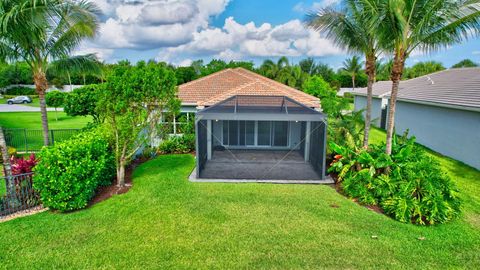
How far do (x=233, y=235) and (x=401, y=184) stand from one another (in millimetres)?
5620

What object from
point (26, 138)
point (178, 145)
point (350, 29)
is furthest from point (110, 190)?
point (26, 138)

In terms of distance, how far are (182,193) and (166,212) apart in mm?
1572

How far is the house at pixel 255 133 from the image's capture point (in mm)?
11688

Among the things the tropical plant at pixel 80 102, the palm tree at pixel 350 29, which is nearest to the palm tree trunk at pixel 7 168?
the tropical plant at pixel 80 102

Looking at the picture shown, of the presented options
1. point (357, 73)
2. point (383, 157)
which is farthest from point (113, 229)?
point (357, 73)

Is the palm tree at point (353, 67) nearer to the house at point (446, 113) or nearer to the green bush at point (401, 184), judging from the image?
the house at point (446, 113)

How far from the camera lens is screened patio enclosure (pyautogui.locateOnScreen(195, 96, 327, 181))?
37.7 ft

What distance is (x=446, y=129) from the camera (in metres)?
15.5

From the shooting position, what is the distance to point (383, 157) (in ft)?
32.0

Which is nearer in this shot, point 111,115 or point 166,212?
point 166,212

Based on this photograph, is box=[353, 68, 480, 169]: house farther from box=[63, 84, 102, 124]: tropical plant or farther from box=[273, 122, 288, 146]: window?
box=[63, 84, 102, 124]: tropical plant

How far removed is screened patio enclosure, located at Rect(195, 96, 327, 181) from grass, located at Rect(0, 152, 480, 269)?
2354mm

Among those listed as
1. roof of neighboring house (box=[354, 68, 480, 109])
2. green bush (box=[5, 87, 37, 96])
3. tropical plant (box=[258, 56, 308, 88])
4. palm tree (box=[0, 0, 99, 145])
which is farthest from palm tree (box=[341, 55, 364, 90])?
green bush (box=[5, 87, 37, 96])

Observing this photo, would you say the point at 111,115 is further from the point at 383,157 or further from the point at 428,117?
the point at 428,117
